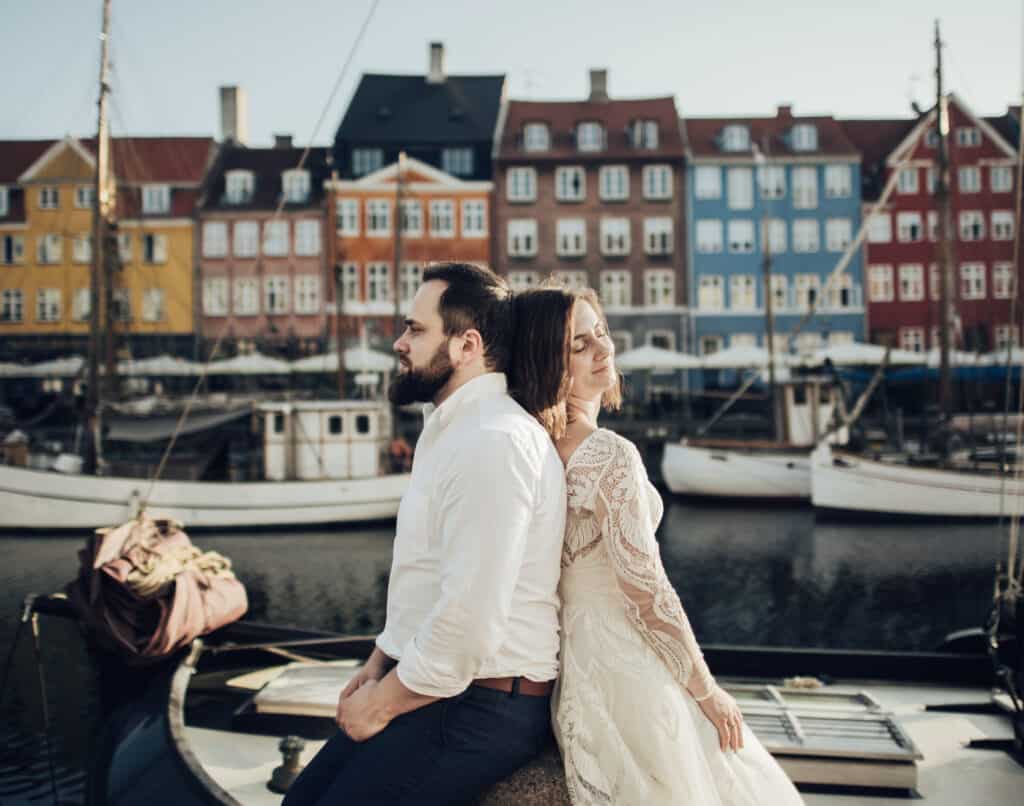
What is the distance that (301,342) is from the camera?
3800 cm

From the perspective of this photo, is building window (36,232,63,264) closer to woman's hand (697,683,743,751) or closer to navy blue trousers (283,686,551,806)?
navy blue trousers (283,686,551,806)

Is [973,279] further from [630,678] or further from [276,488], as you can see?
[630,678]

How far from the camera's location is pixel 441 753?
207 centimetres

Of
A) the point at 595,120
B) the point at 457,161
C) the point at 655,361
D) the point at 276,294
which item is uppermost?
the point at 595,120

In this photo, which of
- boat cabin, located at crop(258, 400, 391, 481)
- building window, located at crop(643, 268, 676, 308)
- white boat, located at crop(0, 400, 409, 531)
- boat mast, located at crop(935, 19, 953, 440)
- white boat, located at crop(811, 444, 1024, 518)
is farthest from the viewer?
building window, located at crop(643, 268, 676, 308)

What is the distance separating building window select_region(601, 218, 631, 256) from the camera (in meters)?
39.2

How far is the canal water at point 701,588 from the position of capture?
838 centimetres

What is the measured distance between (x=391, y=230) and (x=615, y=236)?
8.80 metres

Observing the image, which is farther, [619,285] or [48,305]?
[619,285]

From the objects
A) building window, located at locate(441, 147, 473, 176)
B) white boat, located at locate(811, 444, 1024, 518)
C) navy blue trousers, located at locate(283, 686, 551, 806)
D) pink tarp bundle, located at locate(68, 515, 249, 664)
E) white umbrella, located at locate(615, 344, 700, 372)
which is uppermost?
building window, located at locate(441, 147, 473, 176)

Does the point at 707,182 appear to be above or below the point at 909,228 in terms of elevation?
above

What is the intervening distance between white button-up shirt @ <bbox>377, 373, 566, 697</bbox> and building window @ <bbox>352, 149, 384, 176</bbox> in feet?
124

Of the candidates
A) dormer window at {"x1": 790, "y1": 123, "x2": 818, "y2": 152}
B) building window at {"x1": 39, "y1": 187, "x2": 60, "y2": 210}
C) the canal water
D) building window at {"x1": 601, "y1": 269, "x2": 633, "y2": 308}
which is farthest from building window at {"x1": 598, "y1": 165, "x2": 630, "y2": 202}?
building window at {"x1": 39, "y1": 187, "x2": 60, "y2": 210}

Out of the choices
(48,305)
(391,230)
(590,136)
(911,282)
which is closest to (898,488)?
(911,282)
